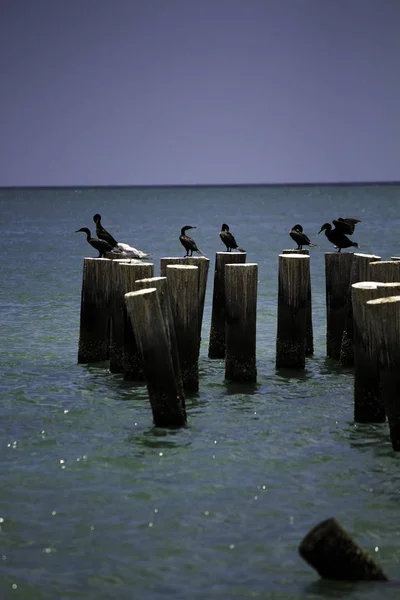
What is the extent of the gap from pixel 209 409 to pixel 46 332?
307 inches

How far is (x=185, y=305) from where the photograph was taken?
12.0 m

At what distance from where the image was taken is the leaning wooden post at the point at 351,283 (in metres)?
13.5

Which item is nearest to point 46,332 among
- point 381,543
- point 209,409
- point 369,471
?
point 209,409

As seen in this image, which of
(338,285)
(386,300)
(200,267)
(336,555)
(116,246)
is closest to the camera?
(336,555)

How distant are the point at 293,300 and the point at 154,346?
3.59 meters

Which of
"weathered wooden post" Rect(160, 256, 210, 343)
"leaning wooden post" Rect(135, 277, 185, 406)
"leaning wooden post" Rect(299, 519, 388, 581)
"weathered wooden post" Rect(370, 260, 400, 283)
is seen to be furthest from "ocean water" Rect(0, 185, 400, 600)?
"weathered wooden post" Rect(370, 260, 400, 283)

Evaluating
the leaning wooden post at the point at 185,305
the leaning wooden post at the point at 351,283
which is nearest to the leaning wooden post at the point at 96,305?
the leaning wooden post at the point at 185,305

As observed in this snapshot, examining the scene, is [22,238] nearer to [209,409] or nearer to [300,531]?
[209,409]

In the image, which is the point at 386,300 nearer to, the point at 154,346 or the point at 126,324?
the point at 154,346

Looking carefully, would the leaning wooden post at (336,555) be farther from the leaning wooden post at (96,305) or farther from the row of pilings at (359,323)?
the leaning wooden post at (96,305)

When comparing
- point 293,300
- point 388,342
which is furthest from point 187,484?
point 293,300

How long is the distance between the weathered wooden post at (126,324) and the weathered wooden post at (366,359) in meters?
3.04

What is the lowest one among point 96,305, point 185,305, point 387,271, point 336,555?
point 336,555

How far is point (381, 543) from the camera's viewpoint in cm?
821
